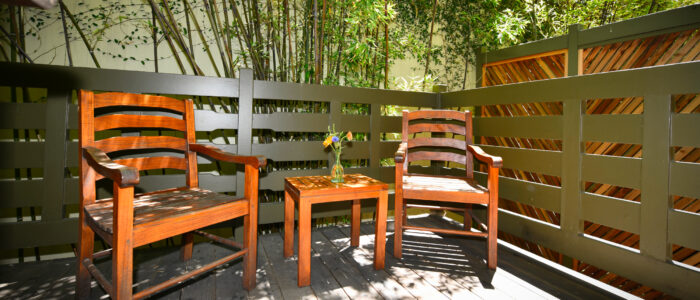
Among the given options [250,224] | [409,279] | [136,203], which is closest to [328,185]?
[250,224]

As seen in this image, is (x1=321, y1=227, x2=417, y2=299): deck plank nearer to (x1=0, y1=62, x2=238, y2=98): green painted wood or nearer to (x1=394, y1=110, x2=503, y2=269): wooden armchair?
(x1=394, y1=110, x2=503, y2=269): wooden armchair

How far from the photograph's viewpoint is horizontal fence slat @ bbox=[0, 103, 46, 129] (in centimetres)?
163

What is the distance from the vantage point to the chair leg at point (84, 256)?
1.30 metres

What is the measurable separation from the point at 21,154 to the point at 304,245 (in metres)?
1.57

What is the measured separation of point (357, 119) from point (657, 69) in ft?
5.67

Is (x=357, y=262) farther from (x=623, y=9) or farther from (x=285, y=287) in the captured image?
(x=623, y=9)

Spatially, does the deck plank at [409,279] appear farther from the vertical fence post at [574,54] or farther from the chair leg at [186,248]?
the vertical fence post at [574,54]

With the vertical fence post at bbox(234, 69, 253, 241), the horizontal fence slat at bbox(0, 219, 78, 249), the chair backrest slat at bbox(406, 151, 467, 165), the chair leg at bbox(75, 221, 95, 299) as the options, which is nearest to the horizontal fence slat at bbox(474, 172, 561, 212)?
the chair backrest slat at bbox(406, 151, 467, 165)

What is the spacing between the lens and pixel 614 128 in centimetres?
167

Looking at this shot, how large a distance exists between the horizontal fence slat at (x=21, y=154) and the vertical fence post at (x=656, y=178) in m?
3.07

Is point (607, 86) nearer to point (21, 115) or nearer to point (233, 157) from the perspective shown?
point (233, 157)

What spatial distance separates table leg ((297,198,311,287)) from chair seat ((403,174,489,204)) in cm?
60

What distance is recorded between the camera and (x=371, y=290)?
1537mm

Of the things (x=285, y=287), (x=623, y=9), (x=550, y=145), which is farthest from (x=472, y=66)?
(x=285, y=287)
